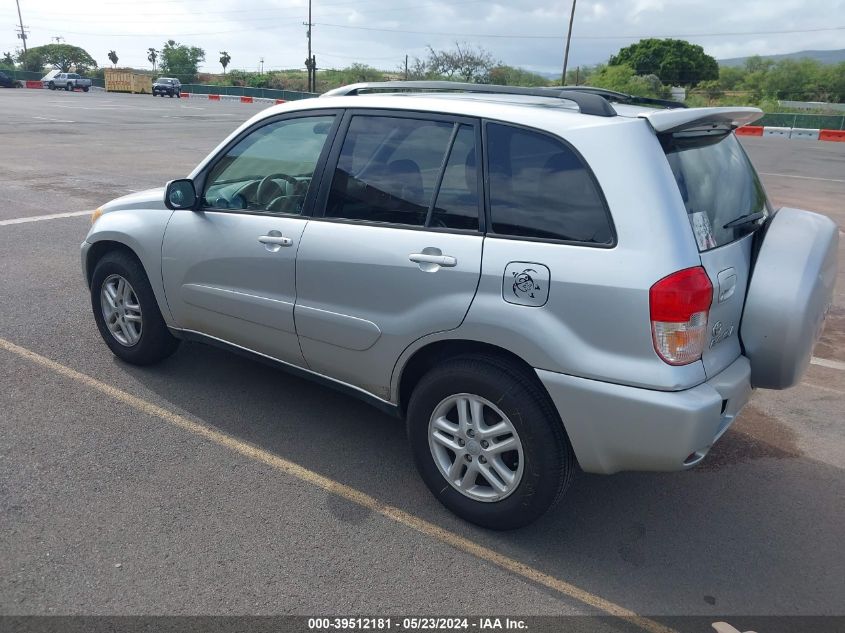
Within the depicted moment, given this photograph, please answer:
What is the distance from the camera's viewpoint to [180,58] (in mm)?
103750

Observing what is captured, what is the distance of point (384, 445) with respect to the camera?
403cm

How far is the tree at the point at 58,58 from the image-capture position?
294 ft

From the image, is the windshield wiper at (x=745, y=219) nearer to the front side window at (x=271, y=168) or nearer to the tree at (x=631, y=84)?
the front side window at (x=271, y=168)

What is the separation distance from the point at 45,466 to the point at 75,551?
0.78 m

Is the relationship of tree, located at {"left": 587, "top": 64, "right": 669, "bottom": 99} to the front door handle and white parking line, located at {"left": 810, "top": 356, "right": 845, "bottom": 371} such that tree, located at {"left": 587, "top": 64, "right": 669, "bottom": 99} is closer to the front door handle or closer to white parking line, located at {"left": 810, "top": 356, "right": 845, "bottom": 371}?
white parking line, located at {"left": 810, "top": 356, "right": 845, "bottom": 371}

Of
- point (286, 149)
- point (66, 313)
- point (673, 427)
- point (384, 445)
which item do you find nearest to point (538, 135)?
point (673, 427)

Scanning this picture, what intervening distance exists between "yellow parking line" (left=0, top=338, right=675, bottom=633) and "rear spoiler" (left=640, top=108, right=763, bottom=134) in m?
1.87

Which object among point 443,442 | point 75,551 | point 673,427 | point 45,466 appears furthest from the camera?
point 45,466

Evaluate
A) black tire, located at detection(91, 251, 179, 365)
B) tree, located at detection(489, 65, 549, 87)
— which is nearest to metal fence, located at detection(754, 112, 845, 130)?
tree, located at detection(489, 65, 549, 87)

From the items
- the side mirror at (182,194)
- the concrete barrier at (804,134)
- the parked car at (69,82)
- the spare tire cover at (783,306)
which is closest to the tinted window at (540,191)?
the spare tire cover at (783,306)

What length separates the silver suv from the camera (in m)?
2.79

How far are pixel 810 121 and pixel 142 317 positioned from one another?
37.3 meters

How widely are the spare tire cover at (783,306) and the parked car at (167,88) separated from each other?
59.6 meters

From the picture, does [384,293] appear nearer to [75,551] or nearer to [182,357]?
[75,551]
